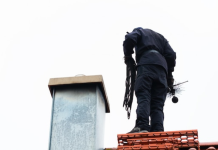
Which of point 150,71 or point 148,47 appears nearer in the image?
point 150,71

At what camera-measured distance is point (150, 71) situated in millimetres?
5320

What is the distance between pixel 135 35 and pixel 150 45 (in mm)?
256

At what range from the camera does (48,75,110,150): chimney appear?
4750 millimetres

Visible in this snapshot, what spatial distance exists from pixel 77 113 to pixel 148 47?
142 cm

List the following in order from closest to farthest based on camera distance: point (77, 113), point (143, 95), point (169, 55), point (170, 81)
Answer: point (77, 113), point (143, 95), point (169, 55), point (170, 81)

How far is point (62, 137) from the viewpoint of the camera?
4801 millimetres

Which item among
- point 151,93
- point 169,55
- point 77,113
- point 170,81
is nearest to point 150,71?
point 151,93

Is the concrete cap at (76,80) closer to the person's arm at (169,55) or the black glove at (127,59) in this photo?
the black glove at (127,59)

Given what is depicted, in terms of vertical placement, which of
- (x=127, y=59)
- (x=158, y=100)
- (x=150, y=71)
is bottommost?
(x=158, y=100)

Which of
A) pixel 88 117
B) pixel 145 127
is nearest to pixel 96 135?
pixel 88 117

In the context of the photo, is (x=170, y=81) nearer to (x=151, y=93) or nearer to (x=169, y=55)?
(x=169, y=55)

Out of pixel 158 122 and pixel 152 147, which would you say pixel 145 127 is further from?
pixel 152 147

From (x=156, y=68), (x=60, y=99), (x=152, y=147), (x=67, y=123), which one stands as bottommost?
(x=152, y=147)

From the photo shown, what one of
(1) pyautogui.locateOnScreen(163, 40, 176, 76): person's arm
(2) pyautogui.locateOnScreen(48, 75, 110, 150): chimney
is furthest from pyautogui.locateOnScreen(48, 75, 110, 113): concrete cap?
(1) pyautogui.locateOnScreen(163, 40, 176, 76): person's arm
